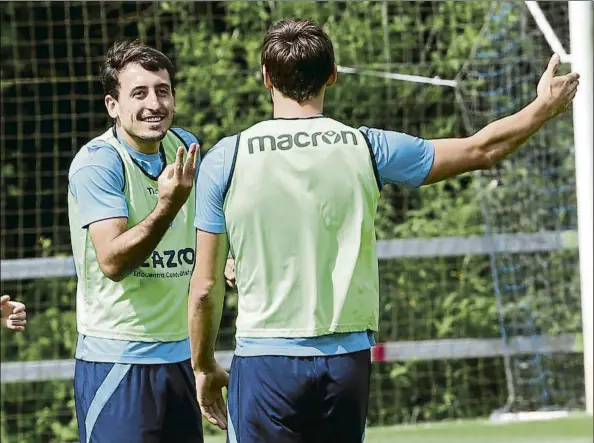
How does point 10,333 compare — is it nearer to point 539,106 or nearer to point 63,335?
point 63,335

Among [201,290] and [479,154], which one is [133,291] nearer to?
[201,290]

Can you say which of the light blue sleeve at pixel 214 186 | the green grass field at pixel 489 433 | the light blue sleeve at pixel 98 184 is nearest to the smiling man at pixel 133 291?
the light blue sleeve at pixel 98 184

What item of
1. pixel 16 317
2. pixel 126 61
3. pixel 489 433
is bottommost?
pixel 489 433

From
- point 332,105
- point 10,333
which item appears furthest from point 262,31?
point 10,333

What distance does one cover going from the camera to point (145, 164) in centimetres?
418

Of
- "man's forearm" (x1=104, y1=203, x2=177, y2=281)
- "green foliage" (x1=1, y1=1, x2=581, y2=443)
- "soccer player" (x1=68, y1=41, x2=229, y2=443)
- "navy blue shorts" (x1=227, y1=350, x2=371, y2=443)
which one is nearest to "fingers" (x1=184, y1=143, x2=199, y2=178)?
"man's forearm" (x1=104, y1=203, x2=177, y2=281)

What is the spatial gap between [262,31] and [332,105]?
0.68m

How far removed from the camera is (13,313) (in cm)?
434

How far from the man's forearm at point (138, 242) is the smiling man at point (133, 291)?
14 cm

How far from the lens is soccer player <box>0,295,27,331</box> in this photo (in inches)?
170

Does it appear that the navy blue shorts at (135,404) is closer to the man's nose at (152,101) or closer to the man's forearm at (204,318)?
the man's forearm at (204,318)

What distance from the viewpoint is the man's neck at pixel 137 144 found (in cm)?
421

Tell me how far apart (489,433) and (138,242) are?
13.6ft

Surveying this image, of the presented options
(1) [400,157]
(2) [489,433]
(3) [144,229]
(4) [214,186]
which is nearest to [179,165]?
(4) [214,186]
